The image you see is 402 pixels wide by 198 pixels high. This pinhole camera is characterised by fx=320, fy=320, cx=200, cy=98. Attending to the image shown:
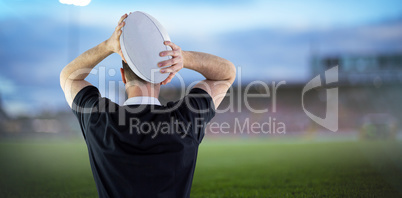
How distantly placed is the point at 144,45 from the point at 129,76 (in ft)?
0.49

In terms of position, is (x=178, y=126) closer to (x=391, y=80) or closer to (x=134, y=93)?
(x=134, y=93)

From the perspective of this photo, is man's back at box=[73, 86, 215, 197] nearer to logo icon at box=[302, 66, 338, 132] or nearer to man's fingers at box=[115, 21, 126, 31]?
man's fingers at box=[115, 21, 126, 31]

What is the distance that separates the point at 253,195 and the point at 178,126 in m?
2.74

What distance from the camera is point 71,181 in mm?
4891

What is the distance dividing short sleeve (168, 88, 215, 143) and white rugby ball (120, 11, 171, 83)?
0.46 ft

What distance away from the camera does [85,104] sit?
1421 millimetres

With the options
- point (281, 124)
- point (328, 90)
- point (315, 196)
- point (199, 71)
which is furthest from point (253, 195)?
point (328, 90)

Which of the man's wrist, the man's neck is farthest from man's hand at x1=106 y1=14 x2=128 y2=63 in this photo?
the man's wrist

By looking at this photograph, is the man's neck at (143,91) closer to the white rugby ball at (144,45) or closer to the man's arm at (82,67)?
the white rugby ball at (144,45)

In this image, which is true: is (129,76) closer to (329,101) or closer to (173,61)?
(173,61)

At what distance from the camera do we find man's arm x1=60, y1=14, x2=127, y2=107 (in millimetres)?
1479

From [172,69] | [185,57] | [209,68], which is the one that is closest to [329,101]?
[209,68]

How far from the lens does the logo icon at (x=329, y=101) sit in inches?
1137

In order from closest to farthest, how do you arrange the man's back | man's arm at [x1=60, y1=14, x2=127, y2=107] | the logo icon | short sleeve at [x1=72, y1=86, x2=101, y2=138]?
1. the man's back
2. short sleeve at [x1=72, y1=86, x2=101, y2=138]
3. man's arm at [x1=60, y1=14, x2=127, y2=107]
4. the logo icon
